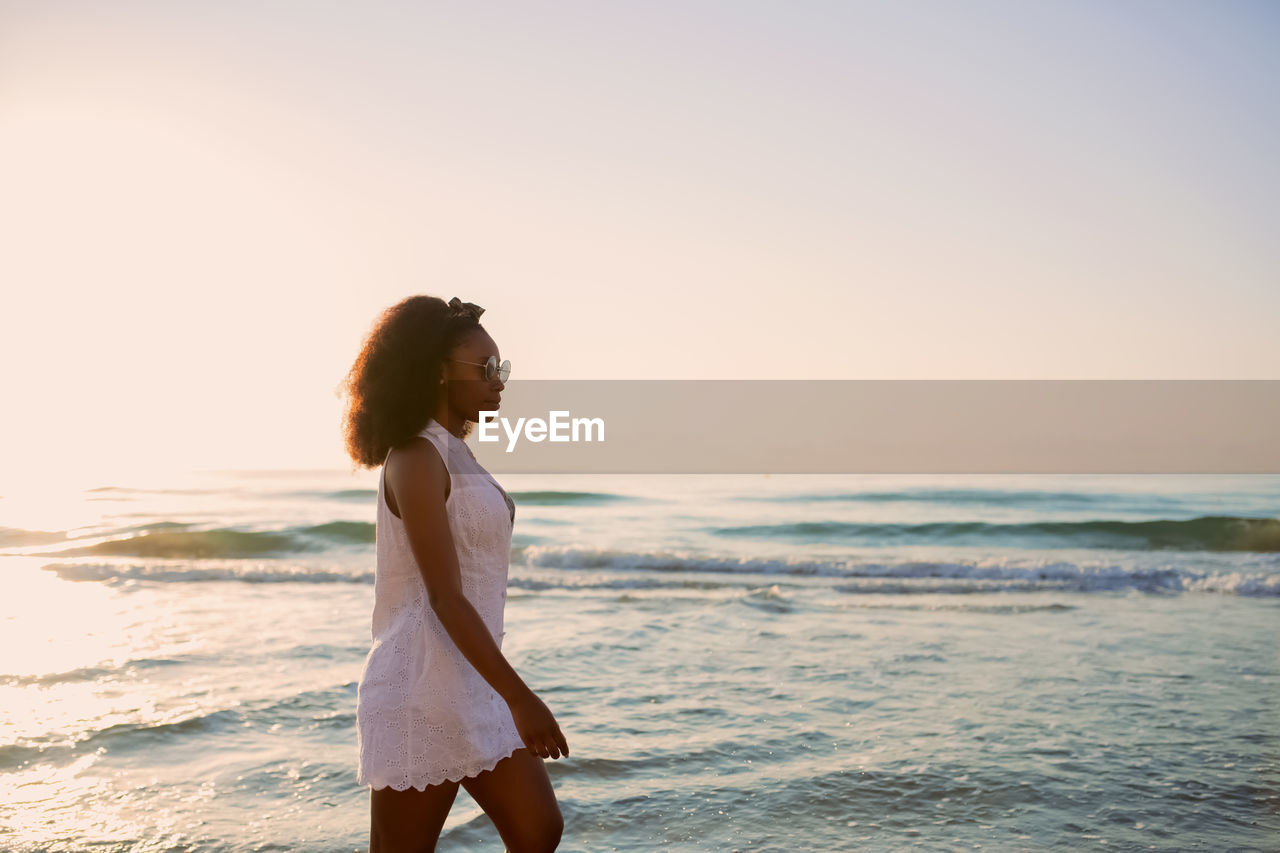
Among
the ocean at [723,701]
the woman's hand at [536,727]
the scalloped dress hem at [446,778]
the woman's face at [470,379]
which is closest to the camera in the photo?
the woman's hand at [536,727]

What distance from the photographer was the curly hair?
2361mm

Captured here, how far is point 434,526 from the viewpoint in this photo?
7.22ft

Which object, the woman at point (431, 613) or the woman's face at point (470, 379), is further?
the woman's face at point (470, 379)

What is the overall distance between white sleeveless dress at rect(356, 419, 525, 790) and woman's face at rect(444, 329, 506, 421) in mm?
130

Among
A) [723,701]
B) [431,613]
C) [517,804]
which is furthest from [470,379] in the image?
[723,701]

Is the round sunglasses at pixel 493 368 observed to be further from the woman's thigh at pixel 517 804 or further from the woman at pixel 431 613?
the woman's thigh at pixel 517 804

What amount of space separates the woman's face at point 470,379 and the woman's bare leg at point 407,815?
3.08 feet

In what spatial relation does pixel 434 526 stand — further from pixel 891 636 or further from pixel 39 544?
pixel 39 544

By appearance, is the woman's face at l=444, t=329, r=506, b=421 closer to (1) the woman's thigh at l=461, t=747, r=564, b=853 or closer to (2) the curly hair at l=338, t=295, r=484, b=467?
(2) the curly hair at l=338, t=295, r=484, b=467

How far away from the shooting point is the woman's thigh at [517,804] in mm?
2365

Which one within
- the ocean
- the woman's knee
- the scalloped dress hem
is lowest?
the ocean

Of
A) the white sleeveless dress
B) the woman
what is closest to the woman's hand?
the woman

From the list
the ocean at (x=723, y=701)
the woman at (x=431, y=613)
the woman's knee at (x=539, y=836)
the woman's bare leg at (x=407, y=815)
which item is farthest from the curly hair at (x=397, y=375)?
the ocean at (x=723, y=701)

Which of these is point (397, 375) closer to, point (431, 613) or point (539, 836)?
point (431, 613)
